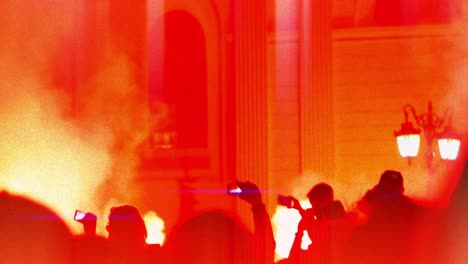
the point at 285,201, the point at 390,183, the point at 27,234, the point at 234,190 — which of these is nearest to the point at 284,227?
the point at 285,201

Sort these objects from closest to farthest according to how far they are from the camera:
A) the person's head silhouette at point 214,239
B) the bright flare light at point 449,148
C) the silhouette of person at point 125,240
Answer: the silhouette of person at point 125,240 → the bright flare light at point 449,148 → the person's head silhouette at point 214,239

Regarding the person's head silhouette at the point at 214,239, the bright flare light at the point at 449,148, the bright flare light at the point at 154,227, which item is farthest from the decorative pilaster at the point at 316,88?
the bright flare light at the point at 449,148

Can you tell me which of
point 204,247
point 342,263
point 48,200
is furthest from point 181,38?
point 342,263

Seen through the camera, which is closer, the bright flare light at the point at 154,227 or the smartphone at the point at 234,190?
the smartphone at the point at 234,190

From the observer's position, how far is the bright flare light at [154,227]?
12.4m

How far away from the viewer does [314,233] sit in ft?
22.1

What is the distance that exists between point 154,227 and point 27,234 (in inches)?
231

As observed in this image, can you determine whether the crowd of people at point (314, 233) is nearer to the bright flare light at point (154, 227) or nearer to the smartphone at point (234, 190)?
the smartphone at point (234, 190)

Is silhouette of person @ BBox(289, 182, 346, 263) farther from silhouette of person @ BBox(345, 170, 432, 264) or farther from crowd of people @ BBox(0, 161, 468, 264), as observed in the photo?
silhouette of person @ BBox(345, 170, 432, 264)

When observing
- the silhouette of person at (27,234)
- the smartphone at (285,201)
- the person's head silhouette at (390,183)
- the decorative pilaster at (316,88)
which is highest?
the decorative pilaster at (316,88)

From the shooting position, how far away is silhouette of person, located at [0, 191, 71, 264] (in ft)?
24.7

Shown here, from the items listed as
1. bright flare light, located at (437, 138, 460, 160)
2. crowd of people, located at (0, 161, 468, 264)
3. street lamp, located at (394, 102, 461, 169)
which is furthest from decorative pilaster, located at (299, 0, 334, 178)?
crowd of people, located at (0, 161, 468, 264)

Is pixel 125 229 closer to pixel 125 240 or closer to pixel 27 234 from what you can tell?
pixel 125 240

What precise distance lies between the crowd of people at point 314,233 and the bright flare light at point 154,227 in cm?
340
